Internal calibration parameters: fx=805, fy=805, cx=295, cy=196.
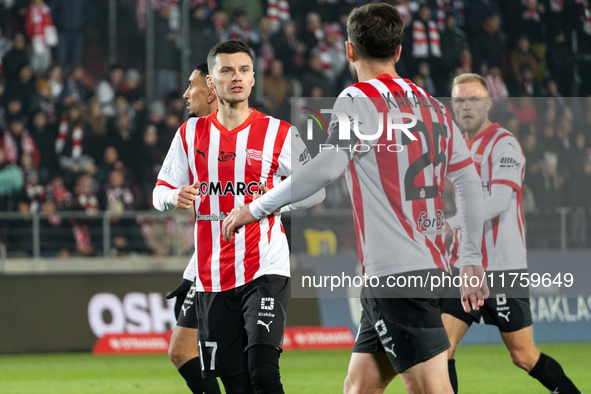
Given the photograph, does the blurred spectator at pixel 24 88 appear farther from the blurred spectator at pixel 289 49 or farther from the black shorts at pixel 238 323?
the black shorts at pixel 238 323

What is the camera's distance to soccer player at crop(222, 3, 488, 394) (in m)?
3.25

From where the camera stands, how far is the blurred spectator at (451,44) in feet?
49.8

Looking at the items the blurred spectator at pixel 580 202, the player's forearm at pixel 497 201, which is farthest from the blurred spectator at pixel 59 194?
the player's forearm at pixel 497 201

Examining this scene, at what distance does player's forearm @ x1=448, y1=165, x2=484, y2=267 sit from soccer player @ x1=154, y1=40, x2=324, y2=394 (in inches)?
44.0

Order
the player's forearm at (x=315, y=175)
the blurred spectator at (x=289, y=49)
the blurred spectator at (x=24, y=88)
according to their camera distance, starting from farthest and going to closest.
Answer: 1. the blurred spectator at (x=289, y=49)
2. the blurred spectator at (x=24, y=88)
3. the player's forearm at (x=315, y=175)

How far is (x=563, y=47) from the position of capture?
15.0 meters

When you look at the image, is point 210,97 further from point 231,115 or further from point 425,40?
point 425,40

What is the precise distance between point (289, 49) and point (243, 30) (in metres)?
0.96

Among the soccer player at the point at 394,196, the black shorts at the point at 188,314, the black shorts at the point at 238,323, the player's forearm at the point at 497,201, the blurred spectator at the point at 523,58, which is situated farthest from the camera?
the blurred spectator at the point at 523,58

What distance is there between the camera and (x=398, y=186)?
3324 millimetres

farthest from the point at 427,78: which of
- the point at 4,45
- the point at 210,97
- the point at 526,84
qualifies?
the point at 210,97

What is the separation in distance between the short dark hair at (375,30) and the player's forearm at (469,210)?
637 mm

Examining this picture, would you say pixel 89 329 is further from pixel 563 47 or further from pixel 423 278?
pixel 563 47

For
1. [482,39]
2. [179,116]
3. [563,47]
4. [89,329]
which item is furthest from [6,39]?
[563,47]
